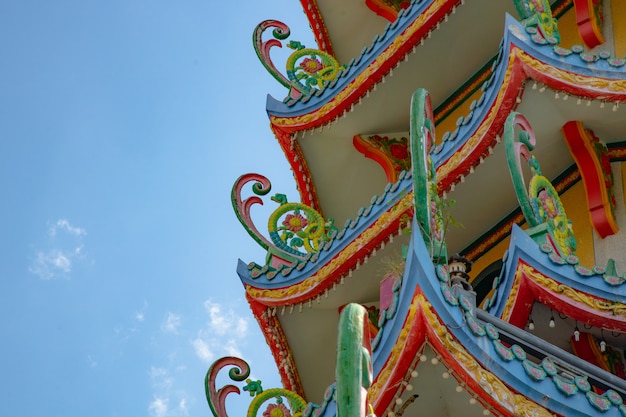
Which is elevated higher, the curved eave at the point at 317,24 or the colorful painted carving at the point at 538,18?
the curved eave at the point at 317,24

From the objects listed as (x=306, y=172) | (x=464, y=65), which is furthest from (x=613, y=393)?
(x=306, y=172)

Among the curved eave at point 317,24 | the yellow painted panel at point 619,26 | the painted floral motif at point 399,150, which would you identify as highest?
the curved eave at point 317,24

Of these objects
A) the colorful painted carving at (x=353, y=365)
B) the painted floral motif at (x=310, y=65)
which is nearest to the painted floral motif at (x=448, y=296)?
the colorful painted carving at (x=353, y=365)

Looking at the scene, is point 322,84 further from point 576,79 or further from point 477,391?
point 477,391

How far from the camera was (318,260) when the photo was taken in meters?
11.3

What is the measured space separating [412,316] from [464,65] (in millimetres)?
5952

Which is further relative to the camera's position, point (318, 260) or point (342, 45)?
point (342, 45)

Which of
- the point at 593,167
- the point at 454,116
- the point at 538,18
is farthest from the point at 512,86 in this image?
the point at 454,116

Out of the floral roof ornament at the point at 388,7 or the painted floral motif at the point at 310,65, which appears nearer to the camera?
the painted floral motif at the point at 310,65

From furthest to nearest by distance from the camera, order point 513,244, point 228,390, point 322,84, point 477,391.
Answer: point 322,84 → point 228,390 → point 513,244 → point 477,391

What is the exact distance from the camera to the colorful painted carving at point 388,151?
12.9 m

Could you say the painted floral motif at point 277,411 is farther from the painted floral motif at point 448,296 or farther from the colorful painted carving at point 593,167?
the painted floral motif at point 448,296

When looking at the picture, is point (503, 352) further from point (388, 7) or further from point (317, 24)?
point (317, 24)

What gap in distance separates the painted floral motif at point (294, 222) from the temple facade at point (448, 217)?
2 centimetres
